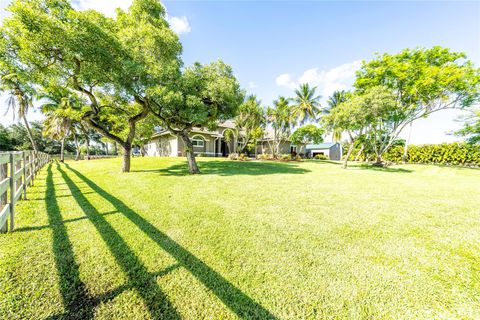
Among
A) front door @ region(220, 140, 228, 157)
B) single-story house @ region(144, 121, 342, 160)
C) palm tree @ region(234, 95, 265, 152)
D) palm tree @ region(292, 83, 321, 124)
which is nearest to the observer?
palm tree @ region(234, 95, 265, 152)

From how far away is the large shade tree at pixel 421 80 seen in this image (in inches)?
528

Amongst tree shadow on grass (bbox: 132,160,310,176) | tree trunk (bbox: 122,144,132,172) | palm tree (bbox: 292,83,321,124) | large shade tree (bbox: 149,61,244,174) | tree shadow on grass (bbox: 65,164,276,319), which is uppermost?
palm tree (bbox: 292,83,321,124)

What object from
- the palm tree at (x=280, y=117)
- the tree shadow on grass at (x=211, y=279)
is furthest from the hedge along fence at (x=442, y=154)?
the tree shadow on grass at (x=211, y=279)

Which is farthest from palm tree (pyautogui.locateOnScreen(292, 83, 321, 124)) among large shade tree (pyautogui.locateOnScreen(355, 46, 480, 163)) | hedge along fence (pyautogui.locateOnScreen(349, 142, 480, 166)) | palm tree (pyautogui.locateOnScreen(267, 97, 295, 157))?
hedge along fence (pyautogui.locateOnScreen(349, 142, 480, 166))

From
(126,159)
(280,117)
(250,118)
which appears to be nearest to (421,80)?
(280,117)

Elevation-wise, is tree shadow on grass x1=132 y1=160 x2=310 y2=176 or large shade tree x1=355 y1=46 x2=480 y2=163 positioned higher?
large shade tree x1=355 y1=46 x2=480 y2=163

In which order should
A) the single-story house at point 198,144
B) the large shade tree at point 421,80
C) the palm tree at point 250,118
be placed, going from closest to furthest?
the large shade tree at point 421,80, the palm tree at point 250,118, the single-story house at point 198,144

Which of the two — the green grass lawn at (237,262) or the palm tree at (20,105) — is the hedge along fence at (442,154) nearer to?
the green grass lawn at (237,262)

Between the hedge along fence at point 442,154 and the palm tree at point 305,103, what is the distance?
37.5 feet

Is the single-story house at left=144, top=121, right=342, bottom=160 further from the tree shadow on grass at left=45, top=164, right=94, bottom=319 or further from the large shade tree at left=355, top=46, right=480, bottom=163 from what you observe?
the tree shadow on grass at left=45, top=164, right=94, bottom=319

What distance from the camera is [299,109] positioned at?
25.4 meters

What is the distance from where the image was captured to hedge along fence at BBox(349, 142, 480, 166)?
670 inches

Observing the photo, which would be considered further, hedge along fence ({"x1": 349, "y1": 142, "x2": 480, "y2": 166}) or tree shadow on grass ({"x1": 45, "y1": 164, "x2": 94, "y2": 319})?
hedge along fence ({"x1": 349, "y1": 142, "x2": 480, "y2": 166})

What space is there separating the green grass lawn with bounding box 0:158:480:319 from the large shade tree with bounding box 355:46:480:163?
569 inches
